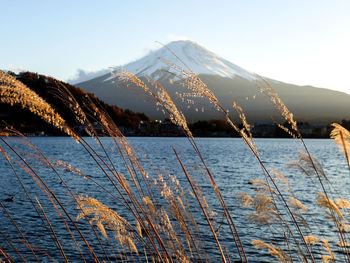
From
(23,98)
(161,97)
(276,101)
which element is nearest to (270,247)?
(276,101)

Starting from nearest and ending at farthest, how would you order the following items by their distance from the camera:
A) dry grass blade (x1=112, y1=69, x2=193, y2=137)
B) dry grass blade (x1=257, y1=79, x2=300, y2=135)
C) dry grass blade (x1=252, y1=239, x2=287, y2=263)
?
dry grass blade (x1=112, y1=69, x2=193, y2=137), dry grass blade (x1=257, y1=79, x2=300, y2=135), dry grass blade (x1=252, y1=239, x2=287, y2=263)

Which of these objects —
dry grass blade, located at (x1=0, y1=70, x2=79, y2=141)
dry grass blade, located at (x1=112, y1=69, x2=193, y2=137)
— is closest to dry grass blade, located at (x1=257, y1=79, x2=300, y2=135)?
dry grass blade, located at (x1=112, y1=69, x2=193, y2=137)

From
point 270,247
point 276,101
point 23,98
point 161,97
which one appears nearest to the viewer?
point 23,98

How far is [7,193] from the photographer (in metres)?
25.0

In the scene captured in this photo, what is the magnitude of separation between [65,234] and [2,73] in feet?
44.3

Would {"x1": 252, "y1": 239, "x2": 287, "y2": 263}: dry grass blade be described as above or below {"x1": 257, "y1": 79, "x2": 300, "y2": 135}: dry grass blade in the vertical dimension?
below

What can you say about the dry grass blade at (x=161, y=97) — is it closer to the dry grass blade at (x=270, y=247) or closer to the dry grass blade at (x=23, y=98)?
the dry grass blade at (x=23, y=98)

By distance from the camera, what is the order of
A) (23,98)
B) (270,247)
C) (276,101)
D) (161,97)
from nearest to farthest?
(23,98), (161,97), (276,101), (270,247)

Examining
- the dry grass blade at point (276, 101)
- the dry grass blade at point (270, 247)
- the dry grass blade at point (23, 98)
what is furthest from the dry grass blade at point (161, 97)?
the dry grass blade at point (270, 247)

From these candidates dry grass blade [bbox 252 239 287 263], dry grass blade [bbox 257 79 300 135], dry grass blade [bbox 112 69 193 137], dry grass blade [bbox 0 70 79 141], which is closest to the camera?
dry grass blade [bbox 0 70 79 141]

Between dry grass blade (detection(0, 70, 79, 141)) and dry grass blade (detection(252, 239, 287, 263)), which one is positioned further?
dry grass blade (detection(252, 239, 287, 263))

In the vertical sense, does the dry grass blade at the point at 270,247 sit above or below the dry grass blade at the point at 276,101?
below

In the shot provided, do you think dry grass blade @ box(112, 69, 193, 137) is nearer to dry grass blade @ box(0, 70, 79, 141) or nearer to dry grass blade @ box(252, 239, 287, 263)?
dry grass blade @ box(0, 70, 79, 141)

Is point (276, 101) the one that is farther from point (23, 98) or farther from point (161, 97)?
point (23, 98)
